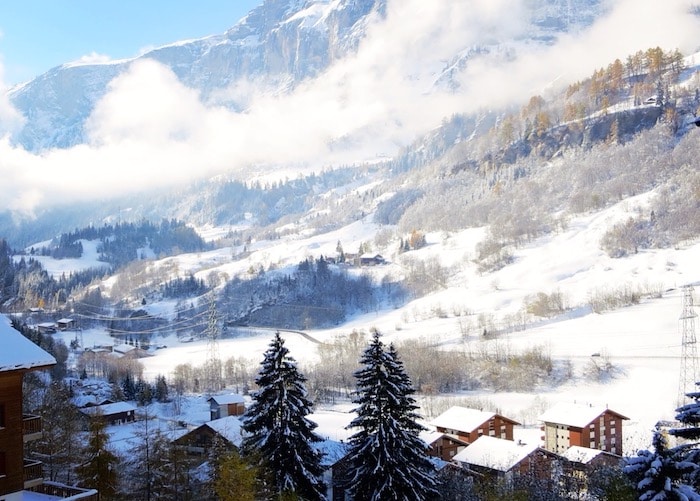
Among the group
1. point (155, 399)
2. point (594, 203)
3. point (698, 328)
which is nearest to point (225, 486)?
point (155, 399)

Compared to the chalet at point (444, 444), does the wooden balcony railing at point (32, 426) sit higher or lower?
higher

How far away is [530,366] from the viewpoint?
268 ft

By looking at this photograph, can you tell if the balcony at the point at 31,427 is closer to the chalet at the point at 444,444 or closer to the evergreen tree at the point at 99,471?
the evergreen tree at the point at 99,471

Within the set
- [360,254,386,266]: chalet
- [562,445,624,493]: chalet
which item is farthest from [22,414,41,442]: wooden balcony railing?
[360,254,386,266]: chalet

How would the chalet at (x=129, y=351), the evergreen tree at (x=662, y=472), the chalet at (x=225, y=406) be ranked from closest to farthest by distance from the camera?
1. the evergreen tree at (x=662, y=472)
2. the chalet at (x=225, y=406)
3. the chalet at (x=129, y=351)

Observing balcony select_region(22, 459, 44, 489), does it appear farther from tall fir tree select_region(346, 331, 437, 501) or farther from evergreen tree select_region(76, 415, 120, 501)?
tall fir tree select_region(346, 331, 437, 501)

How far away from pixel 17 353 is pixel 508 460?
36366 mm

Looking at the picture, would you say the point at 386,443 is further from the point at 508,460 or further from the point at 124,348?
the point at 124,348

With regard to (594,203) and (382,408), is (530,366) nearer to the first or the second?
A: (382,408)

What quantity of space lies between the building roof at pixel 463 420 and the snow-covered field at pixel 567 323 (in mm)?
9118

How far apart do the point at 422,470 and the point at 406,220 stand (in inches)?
6913

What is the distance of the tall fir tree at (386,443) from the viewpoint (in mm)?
24062

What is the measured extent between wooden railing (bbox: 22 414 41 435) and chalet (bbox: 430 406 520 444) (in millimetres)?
41673

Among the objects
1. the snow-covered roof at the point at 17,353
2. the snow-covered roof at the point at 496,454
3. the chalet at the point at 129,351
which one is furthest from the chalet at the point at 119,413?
the snow-covered roof at the point at 17,353
